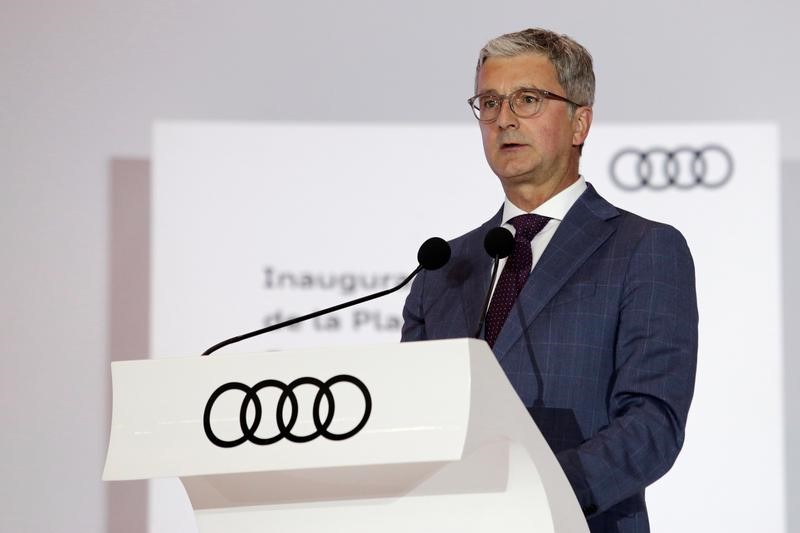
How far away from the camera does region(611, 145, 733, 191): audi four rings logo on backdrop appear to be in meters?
3.68

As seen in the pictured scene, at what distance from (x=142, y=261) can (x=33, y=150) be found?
0.62 m

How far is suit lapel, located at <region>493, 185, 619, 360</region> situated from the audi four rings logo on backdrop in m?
1.62

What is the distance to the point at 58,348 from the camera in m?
4.52

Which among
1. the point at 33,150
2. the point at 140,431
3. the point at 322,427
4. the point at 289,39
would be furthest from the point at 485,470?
the point at 33,150

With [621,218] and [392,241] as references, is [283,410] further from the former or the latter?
[392,241]

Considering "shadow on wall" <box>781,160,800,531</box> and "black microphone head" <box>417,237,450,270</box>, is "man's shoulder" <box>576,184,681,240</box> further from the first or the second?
"shadow on wall" <box>781,160,800,531</box>

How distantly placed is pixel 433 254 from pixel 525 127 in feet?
1.31

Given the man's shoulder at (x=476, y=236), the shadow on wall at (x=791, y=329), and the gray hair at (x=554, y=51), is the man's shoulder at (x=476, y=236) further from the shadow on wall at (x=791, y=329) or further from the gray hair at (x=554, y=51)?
the shadow on wall at (x=791, y=329)

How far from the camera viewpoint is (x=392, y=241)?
3803mm

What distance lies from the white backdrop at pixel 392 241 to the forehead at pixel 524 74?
163cm

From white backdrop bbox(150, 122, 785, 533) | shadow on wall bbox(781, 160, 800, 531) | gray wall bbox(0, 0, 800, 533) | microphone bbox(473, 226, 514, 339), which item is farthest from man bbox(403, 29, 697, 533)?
shadow on wall bbox(781, 160, 800, 531)

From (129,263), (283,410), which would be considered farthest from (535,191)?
(129,263)

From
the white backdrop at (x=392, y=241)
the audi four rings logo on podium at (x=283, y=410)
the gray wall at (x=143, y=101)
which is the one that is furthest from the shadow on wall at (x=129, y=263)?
the audi four rings logo on podium at (x=283, y=410)

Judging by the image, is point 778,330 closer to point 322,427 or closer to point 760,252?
point 760,252
